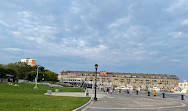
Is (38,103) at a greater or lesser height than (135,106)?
greater

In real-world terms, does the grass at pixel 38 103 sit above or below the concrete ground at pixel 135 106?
above

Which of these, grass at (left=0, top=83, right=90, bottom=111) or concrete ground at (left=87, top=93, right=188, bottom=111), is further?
concrete ground at (left=87, top=93, right=188, bottom=111)

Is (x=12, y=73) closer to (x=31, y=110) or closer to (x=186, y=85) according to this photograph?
(x=31, y=110)

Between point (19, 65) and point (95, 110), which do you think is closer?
point (95, 110)

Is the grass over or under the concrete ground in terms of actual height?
over

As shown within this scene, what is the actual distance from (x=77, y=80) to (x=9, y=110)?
536ft

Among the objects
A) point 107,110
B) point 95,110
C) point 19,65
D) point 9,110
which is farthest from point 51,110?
point 19,65

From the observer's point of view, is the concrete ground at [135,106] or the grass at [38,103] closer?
the grass at [38,103]

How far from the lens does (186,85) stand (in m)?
136

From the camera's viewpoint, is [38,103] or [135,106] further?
[135,106]

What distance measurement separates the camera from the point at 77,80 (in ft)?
570

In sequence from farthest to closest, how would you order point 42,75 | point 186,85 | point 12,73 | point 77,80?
point 77,80, point 186,85, point 42,75, point 12,73

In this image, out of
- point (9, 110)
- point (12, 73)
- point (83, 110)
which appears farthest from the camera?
point (12, 73)

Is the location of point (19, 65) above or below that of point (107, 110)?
above
